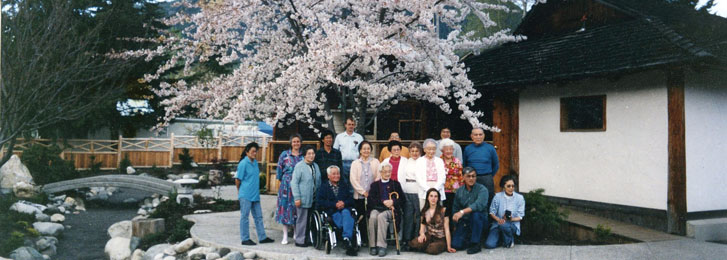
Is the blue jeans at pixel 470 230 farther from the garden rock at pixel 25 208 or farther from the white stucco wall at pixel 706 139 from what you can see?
the garden rock at pixel 25 208

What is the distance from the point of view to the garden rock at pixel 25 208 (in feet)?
38.2

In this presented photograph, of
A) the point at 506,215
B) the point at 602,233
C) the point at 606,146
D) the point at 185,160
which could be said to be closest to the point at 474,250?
the point at 506,215

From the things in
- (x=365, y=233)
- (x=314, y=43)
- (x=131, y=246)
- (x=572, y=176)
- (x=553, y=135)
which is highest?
(x=314, y=43)

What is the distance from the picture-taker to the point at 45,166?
16406mm

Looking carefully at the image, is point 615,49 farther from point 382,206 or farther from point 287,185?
point 287,185

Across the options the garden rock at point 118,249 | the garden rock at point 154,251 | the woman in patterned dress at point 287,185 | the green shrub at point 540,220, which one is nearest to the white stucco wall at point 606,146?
the green shrub at point 540,220

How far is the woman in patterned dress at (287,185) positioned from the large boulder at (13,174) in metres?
10.8

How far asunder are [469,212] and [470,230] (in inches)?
10.7

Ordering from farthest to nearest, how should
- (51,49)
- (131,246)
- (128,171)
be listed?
(128,171) → (51,49) → (131,246)

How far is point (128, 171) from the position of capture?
20.5 m

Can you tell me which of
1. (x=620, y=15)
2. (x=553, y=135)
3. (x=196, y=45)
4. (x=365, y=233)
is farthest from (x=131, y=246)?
(x=620, y=15)

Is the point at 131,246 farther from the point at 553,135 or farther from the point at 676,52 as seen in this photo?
the point at 676,52

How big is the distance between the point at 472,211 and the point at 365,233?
62.9 inches

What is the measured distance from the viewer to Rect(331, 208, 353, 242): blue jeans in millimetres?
6922
